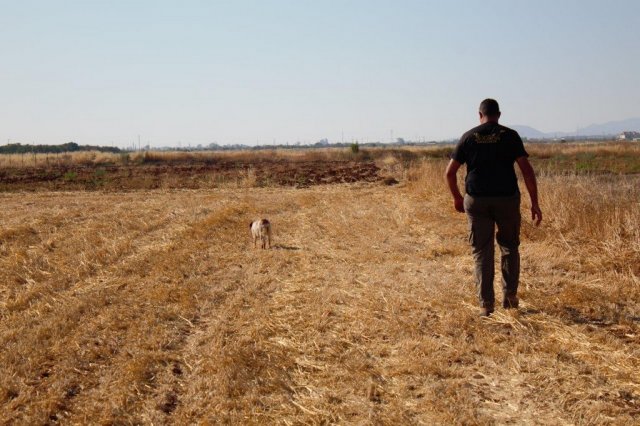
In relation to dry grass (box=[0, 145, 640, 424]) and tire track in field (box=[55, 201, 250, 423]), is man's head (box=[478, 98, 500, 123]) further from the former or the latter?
tire track in field (box=[55, 201, 250, 423])

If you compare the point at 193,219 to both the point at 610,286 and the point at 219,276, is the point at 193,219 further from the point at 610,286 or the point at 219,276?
the point at 610,286

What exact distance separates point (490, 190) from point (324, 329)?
202 centimetres

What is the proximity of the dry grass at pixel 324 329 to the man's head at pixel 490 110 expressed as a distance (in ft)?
6.07

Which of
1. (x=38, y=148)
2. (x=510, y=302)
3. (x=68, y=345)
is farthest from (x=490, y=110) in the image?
(x=38, y=148)

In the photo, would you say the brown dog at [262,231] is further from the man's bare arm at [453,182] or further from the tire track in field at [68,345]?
the man's bare arm at [453,182]

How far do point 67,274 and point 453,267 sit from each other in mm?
5324

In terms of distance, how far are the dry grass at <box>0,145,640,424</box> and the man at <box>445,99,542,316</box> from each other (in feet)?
1.47

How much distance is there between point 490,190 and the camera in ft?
14.6

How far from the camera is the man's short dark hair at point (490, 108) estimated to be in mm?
4441

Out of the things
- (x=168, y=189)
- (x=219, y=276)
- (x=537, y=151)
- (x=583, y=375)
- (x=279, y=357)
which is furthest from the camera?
(x=537, y=151)

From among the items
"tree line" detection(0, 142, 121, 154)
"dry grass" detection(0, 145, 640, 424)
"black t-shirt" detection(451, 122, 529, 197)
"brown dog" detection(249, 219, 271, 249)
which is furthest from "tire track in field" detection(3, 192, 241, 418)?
"tree line" detection(0, 142, 121, 154)

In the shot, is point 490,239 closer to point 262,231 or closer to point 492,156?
point 492,156

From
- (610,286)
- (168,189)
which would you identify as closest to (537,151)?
(168,189)

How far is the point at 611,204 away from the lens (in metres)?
7.69
